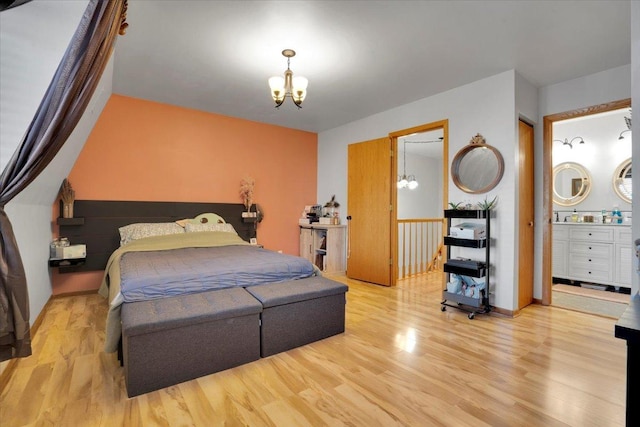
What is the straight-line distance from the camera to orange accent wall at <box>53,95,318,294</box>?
149 inches

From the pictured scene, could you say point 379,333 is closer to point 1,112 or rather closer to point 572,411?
point 572,411

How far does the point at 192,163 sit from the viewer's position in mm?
4402

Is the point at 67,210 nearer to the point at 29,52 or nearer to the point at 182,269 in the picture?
the point at 182,269

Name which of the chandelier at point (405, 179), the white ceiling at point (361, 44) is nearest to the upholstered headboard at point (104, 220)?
the white ceiling at point (361, 44)

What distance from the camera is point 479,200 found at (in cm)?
340

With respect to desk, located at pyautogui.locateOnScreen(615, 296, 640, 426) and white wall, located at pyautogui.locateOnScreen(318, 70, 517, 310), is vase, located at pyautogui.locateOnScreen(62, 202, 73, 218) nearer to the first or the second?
white wall, located at pyautogui.locateOnScreen(318, 70, 517, 310)

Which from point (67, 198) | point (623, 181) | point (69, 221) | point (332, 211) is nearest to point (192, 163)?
point (67, 198)

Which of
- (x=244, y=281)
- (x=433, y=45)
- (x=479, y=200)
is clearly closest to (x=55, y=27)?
(x=244, y=281)

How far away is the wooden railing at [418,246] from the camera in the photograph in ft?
16.9

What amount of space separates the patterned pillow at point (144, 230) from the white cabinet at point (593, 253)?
5522 mm

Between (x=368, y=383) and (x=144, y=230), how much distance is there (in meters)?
3.19

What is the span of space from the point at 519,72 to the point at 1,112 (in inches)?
166

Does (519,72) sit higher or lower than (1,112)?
higher

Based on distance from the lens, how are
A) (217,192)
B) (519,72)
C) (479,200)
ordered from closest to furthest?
1. (519,72)
2. (479,200)
3. (217,192)
